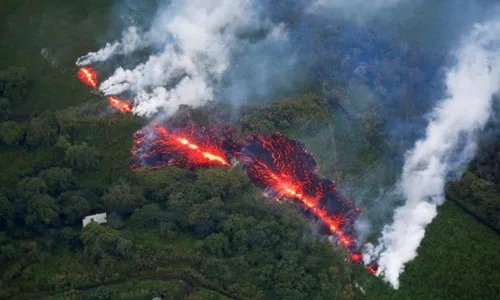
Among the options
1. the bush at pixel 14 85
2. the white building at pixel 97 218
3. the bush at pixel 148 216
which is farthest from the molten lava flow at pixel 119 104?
the bush at pixel 148 216

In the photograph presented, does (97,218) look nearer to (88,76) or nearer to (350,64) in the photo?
(88,76)

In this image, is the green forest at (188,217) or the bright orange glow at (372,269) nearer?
the green forest at (188,217)

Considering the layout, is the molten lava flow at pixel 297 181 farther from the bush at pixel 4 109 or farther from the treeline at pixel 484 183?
the bush at pixel 4 109

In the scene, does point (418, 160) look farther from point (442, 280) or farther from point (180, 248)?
point (180, 248)

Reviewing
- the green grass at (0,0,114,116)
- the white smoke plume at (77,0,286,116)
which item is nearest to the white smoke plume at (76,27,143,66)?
the white smoke plume at (77,0,286,116)

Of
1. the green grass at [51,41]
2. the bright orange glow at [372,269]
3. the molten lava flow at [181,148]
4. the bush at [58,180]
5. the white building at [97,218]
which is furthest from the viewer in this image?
the green grass at [51,41]

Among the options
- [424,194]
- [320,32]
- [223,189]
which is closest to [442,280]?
[424,194]

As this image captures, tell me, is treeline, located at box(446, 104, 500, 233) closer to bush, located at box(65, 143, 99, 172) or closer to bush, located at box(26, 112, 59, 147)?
bush, located at box(65, 143, 99, 172)

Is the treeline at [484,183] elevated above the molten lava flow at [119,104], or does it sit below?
below
